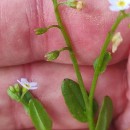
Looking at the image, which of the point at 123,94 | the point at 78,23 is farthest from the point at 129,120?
the point at 78,23

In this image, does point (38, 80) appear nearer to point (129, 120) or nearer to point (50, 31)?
point (50, 31)

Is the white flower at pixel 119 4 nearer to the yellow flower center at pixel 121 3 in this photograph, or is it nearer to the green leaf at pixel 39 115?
the yellow flower center at pixel 121 3

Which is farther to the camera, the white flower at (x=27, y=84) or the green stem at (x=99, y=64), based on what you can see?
the white flower at (x=27, y=84)

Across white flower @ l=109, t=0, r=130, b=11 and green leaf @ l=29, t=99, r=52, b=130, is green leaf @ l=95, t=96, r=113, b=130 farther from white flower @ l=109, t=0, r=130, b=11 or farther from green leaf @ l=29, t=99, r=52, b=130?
white flower @ l=109, t=0, r=130, b=11

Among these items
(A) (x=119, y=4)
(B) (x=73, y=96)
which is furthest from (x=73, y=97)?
(A) (x=119, y=4)

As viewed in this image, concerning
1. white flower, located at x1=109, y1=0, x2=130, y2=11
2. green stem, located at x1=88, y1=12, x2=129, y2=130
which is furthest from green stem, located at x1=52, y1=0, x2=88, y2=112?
white flower, located at x1=109, y1=0, x2=130, y2=11

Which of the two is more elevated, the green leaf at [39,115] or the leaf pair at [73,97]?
the leaf pair at [73,97]

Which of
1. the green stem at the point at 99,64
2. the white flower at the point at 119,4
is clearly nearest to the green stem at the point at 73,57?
the green stem at the point at 99,64
